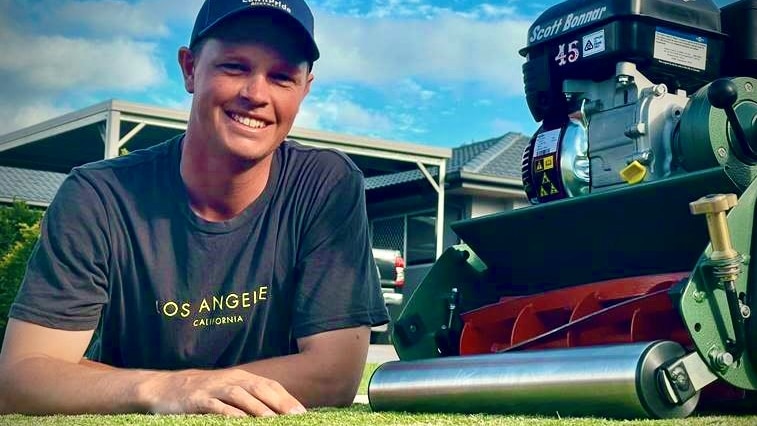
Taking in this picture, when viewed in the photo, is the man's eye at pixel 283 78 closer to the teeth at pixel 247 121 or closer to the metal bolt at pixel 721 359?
the teeth at pixel 247 121

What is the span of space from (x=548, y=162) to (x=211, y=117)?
3.64ft

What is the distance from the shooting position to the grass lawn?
1.81 m

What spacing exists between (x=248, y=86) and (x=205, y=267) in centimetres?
45

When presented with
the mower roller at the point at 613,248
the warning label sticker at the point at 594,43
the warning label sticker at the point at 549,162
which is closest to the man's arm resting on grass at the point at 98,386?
the mower roller at the point at 613,248

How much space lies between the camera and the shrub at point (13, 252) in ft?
33.7

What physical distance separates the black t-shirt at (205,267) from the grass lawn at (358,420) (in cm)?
36

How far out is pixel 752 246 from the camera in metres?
2.17

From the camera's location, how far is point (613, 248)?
261 centimetres

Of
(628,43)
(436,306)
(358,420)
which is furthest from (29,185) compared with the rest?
(358,420)

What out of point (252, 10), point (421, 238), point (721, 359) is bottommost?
point (721, 359)

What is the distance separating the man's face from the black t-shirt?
0.63 ft

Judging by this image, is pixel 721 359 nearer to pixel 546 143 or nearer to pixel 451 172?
pixel 546 143

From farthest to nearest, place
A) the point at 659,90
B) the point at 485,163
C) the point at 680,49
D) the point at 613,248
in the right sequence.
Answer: the point at 485,163 → the point at 680,49 → the point at 659,90 → the point at 613,248

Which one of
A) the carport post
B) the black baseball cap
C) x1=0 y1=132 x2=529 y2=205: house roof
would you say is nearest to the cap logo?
the black baseball cap
